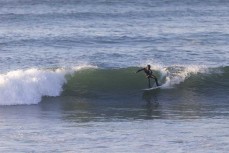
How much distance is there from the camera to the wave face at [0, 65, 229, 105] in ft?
108

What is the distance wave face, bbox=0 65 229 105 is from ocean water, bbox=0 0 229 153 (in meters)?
A: 0.04

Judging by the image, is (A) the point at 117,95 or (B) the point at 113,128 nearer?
(B) the point at 113,128

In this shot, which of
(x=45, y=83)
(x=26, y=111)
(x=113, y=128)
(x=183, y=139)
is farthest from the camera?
(x=45, y=83)

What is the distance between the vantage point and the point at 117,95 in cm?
3403

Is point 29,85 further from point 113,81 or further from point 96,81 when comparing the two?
point 113,81

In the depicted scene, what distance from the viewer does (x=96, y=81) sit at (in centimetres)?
3531

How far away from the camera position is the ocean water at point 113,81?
82.8 ft

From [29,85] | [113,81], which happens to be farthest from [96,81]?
[29,85]

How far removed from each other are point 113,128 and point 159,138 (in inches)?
87.7

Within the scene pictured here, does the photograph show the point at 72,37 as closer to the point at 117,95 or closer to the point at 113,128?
the point at 117,95

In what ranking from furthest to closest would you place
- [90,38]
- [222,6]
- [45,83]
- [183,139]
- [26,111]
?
[222,6] → [90,38] → [45,83] → [26,111] → [183,139]

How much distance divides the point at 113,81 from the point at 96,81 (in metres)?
0.79

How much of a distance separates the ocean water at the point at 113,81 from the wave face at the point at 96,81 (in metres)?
0.04

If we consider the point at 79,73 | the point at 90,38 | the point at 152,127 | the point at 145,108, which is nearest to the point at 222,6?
the point at 90,38
